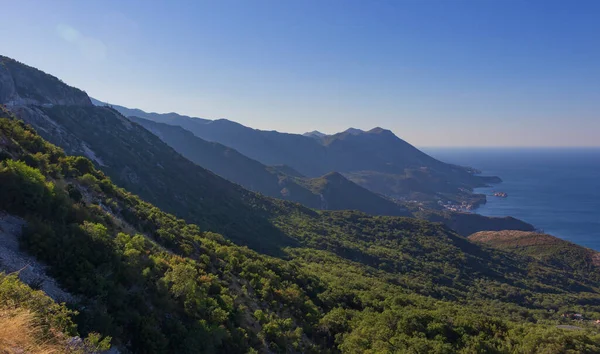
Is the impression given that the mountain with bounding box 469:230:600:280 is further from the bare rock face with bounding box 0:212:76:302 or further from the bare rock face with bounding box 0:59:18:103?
the bare rock face with bounding box 0:59:18:103

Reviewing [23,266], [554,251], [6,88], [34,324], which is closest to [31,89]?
[6,88]

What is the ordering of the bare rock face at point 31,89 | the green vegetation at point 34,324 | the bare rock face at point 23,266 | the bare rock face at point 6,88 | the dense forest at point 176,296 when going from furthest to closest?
the bare rock face at point 31,89, the bare rock face at point 6,88, the dense forest at point 176,296, the bare rock face at point 23,266, the green vegetation at point 34,324

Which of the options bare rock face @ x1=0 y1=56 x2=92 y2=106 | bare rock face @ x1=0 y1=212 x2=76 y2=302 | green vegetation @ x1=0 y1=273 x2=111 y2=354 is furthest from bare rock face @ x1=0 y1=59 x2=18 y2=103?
green vegetation @ x1=0 y1=273 x2=111 y2=354

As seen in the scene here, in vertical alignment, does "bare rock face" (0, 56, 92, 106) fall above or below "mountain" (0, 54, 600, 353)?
above

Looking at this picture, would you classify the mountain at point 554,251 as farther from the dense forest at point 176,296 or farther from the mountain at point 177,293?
the dense forest at point 176,296

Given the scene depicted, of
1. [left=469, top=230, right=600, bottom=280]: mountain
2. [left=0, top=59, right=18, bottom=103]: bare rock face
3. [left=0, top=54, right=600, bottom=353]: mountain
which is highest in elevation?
[left=0, top=59, right=18, bottom=103]: bare rock face

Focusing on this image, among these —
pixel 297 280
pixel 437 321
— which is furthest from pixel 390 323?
pixel 297 280

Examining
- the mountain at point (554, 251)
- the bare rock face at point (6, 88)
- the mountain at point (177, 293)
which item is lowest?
the mountain at point (554, 251)

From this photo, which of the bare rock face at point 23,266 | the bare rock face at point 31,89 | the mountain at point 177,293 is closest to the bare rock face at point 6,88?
the bare rock face at point 31,89

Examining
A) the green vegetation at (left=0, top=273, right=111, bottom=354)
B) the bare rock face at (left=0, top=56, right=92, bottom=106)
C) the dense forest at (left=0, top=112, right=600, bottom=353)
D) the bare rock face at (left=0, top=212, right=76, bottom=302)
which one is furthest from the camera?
the bare rock face at (left=0, top=56, right=92, bottom=106)

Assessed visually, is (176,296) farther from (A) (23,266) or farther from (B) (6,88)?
(B) (6,88)

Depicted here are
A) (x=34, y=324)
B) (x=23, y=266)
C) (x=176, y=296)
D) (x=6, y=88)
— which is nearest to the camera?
(x=34, y=324)

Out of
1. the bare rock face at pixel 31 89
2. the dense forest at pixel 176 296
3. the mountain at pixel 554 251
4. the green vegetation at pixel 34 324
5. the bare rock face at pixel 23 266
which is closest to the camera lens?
the green vegetation at pixel 34 324
